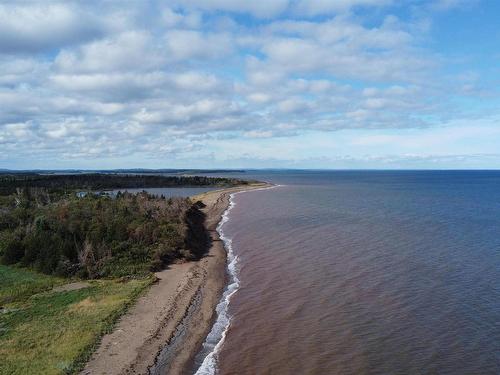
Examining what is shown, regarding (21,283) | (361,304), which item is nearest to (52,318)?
(21,283)

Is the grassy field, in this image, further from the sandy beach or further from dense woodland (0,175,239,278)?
dense woodland (0,175,239,278)

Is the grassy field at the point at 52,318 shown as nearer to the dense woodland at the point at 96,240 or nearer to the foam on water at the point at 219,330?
the dense woodland at the point at 96,240

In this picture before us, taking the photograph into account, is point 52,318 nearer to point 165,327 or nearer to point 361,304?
→ point 165,327

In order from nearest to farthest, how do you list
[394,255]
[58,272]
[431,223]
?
1. [58,272]
2. [394,255]
3. [431,223]

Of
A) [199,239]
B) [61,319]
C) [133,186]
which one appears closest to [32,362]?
[61,319]

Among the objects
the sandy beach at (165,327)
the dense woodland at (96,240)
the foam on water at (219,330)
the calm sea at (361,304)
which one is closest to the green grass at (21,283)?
the dense woodland at (96,240)

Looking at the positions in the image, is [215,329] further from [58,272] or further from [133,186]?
[133,186]

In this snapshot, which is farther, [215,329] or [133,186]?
[133,186]

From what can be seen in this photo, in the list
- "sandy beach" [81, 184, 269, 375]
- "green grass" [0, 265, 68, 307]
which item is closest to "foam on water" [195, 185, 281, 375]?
"sandy beach" [81, 184, 269, 375]
